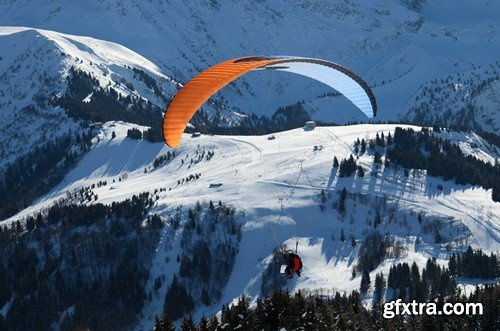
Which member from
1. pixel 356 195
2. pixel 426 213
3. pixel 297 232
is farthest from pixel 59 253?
pixel 426 213

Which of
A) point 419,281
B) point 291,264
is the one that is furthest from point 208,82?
point 419,281

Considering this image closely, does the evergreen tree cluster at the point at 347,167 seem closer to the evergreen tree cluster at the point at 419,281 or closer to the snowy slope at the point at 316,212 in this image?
the snowy slope at the point at 316,212

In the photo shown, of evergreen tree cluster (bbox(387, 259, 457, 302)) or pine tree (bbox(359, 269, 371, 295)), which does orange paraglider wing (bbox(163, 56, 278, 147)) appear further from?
pine tree (bbox(359, 269, 371, 295))

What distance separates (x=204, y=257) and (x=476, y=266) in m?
44.9

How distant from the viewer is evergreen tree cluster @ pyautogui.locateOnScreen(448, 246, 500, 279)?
5699 inches

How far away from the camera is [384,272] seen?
143 m

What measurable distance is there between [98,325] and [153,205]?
3323 centimetres

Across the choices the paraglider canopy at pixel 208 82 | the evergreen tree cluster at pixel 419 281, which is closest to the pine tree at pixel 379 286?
the evergreen tree cluster at pixel 419 281

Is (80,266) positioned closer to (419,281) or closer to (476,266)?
(419,281)

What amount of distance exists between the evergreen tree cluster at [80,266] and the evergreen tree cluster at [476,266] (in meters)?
51.3

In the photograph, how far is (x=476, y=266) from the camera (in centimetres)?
14562

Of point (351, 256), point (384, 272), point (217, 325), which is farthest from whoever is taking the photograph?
point (351, 256)

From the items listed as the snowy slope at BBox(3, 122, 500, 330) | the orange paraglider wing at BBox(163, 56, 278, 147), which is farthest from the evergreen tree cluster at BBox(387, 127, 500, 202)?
the orange paraglider wing at BBox(163, 56, 278, 147)

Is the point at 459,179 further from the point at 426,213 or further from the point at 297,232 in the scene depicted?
the point at 297,232
